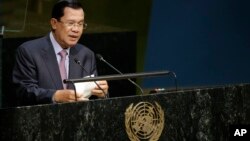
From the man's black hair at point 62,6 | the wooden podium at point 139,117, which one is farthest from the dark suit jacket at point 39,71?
the wooden podium at point 139,117

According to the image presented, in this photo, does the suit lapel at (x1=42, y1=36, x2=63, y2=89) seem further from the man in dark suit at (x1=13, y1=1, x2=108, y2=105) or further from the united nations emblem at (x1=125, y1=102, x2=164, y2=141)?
the united nations emblem at (x1=125, y1=102, x2=164, y2=141)

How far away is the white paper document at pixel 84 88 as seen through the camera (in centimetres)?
336

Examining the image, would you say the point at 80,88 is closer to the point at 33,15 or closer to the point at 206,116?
the point at 206,116

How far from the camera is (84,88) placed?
3.40 meters

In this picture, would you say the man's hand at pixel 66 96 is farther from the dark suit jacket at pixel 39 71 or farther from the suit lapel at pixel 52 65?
the suit lapel at pixel 52 65

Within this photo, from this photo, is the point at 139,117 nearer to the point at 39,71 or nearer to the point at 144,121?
the point at 144,121

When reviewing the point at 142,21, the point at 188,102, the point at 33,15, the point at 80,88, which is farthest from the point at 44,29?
the point at 188,102

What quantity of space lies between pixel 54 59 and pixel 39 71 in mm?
126

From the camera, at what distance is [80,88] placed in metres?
3.38

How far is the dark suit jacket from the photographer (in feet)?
11.7

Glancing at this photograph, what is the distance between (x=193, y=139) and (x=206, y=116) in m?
0.14

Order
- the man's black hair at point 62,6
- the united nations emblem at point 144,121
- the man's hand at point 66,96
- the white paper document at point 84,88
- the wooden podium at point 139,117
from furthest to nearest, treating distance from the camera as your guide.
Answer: the man's black hair at point 62,6, the white paper document at point 84,88, the man's hand at point 66,96, the united nations emblem at point 144,121, the wooden podium at point 139,117

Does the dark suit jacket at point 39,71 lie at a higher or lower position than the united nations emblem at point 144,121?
higher

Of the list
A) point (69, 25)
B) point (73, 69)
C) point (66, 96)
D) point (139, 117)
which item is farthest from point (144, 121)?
point (69, 25)
